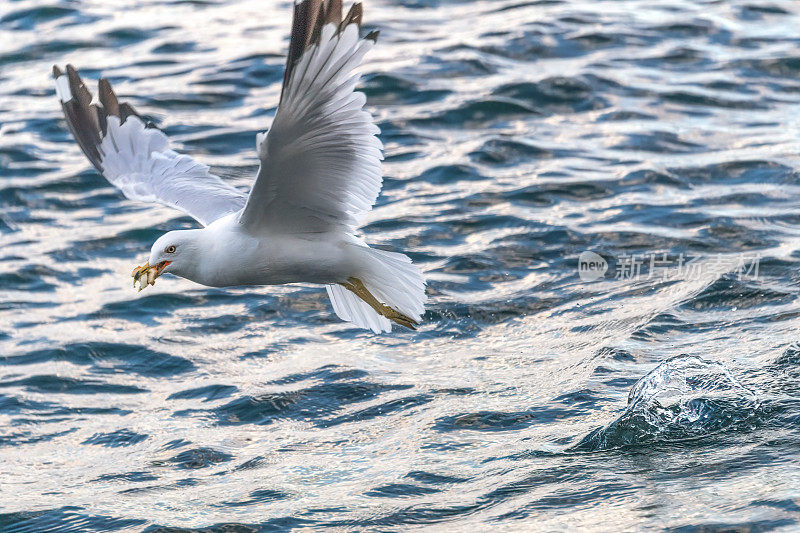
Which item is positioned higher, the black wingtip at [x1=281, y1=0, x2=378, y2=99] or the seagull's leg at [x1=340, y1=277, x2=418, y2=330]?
the black wingtip at [x1=281, y1=0, x2=378, y2=99]

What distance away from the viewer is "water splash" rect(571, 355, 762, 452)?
650 cm

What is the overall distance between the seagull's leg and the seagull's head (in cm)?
94

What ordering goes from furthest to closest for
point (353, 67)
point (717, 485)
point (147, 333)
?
1. point (147, 333)
2. point (717, 485)
3. point (353, 67)

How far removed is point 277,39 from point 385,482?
9.13m

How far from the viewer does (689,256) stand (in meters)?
9.05

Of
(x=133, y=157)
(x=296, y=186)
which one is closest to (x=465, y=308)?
(x=133, y=157)

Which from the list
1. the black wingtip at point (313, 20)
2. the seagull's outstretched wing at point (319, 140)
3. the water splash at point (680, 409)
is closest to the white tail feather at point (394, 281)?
the seagull's outstretched wing at point (319, 140)

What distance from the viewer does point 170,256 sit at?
236 inches

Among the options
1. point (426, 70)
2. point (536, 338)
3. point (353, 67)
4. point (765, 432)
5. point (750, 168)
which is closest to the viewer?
point (353, 67)

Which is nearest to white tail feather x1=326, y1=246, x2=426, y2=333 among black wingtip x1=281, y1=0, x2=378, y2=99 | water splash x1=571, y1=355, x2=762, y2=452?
water splash x1=571, y1=355, x2=762, y2=452

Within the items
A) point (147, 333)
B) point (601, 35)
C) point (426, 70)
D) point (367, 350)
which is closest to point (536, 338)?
point (367, 350)

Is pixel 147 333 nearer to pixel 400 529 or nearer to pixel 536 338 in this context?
pixel 536 338

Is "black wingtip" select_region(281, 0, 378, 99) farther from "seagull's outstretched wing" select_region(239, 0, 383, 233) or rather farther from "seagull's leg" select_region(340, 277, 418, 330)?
"seagull's leg" select_region(340, 277, 418, 330)

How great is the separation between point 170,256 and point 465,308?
3121 millimetres
